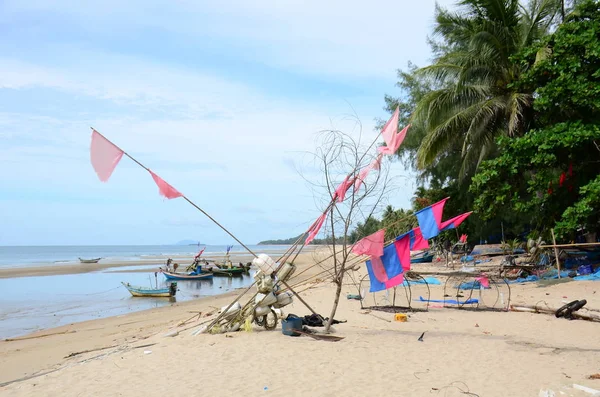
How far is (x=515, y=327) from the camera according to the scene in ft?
33.4

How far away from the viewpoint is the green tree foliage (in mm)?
14680

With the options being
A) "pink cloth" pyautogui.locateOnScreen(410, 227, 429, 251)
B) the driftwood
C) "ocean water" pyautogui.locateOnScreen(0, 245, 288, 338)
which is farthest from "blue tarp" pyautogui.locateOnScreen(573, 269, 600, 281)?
"ocean water" pyautogui.locateOnScreen(0, 245, 288, 338)

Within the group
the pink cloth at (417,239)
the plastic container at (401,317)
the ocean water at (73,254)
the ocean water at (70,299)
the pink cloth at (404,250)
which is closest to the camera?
the pink cloth at (404,250)

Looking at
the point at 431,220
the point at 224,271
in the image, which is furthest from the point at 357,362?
the point at 224,271

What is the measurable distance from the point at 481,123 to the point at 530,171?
2.33 metres

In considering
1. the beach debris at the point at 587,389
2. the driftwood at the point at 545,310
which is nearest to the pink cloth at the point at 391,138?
the beach debris at the point at 587,389

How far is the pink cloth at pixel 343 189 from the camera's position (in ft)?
30.5

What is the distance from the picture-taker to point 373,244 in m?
9.54

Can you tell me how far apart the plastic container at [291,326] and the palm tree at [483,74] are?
36.0 ft

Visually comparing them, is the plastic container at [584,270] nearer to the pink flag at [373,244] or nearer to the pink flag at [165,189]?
the pink flag at [373,244]

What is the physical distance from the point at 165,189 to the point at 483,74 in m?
13.3

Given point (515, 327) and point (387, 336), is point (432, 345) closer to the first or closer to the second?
point (387, 336)

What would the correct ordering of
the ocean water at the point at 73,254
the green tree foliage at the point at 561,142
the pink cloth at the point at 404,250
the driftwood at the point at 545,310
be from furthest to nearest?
1. the ocean water at the point at 73,254
2. the green tree foliage at the point at 561,142
3. the driftwood at the point at 545,310
4. the pink cloth at the point at 404,250

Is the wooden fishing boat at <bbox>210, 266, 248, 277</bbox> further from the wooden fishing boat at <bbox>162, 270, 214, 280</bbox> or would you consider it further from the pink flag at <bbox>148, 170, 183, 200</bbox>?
the pink flag at <bbox>148, 170, 183, 200</bbox>
